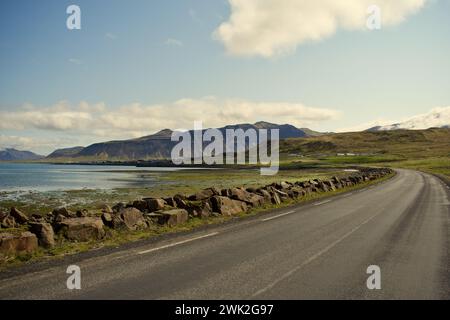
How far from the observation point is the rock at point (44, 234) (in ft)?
41.0

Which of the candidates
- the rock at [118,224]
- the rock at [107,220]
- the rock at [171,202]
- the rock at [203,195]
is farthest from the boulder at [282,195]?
the rock at [107,220]

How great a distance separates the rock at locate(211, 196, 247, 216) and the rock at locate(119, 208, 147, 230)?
5181 mm

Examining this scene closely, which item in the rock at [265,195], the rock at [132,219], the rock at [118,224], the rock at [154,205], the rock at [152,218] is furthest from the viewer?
Result: the rock at [265,195]

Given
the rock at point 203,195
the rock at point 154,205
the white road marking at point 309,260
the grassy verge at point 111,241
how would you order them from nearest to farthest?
the white road marking at point 309,260
the grassy verge at point 111,241
the rock at point 154,205
the rock at point 203,195

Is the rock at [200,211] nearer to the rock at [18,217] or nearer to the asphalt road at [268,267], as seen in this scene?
the asphalt road at [268,267]

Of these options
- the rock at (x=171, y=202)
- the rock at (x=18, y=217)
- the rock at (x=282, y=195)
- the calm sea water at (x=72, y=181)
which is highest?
the rock at (x=171, y=202)

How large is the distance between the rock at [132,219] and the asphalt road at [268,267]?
7.98ft

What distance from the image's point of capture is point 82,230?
1387 centimetres

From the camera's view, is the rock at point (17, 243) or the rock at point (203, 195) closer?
the rock at point (17, 243)

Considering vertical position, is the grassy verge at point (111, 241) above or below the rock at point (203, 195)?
below

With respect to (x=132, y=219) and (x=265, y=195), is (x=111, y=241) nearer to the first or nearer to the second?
(x=132, y=219)

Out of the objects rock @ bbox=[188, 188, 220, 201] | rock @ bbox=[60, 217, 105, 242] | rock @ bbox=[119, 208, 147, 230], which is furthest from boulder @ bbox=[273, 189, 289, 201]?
rock @ bbox=[60, 217, 105, 242]

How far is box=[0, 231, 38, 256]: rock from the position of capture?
1123cm

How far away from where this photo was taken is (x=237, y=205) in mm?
22391
